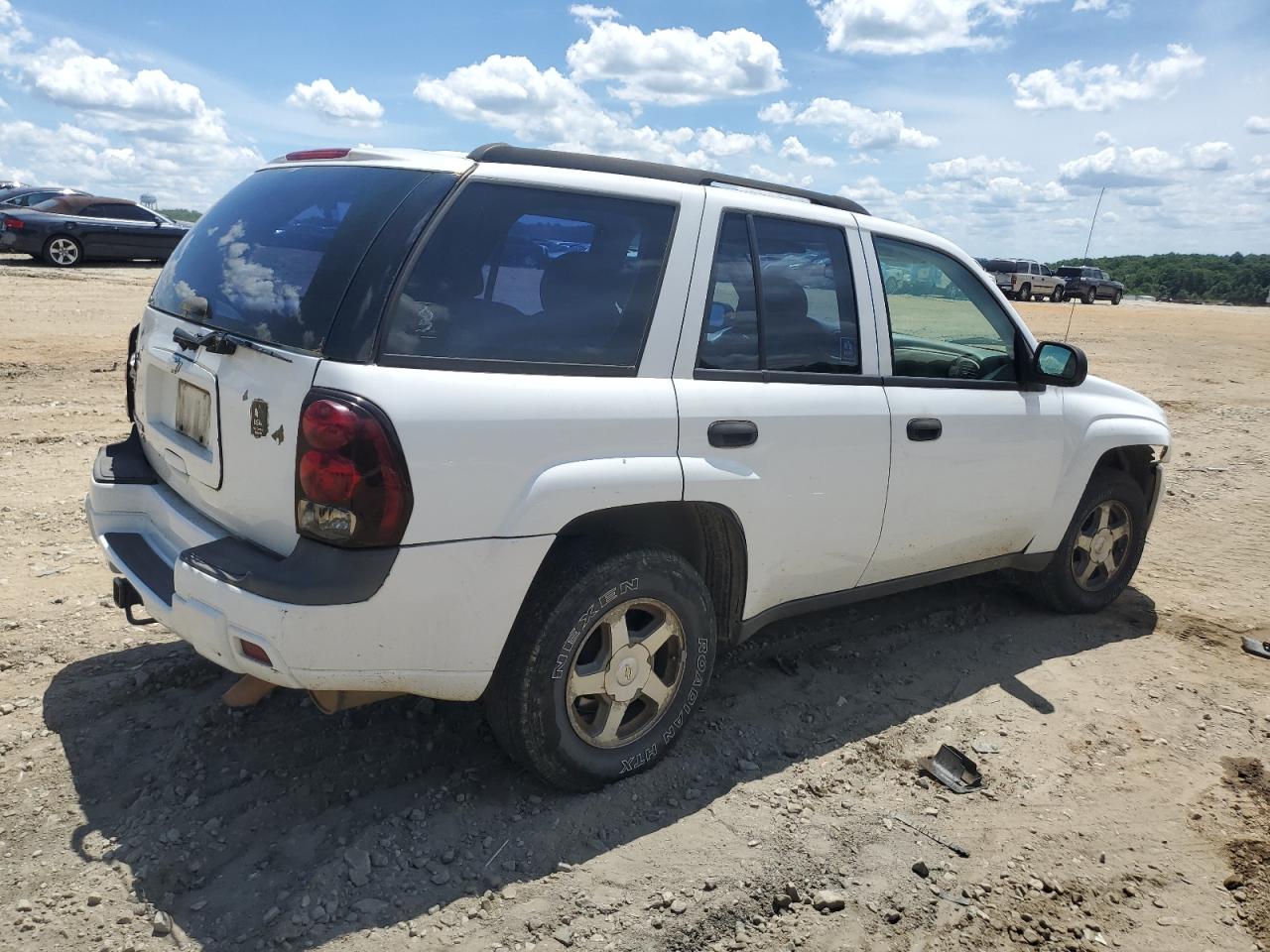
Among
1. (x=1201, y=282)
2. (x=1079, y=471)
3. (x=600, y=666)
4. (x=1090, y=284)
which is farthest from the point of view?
(x=1201, y=282)

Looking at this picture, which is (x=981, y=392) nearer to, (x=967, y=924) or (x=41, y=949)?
(x=967, y=924)

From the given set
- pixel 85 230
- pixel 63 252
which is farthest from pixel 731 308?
pixel 63 252

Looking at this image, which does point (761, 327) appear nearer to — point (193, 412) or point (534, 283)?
point (534, 283)

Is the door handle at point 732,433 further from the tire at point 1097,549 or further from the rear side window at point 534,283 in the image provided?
the tire at point 1097,549

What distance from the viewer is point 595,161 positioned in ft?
10.9

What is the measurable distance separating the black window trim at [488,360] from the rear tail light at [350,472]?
7.4 inches

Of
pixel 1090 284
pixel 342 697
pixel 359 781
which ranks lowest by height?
pixel 359 781

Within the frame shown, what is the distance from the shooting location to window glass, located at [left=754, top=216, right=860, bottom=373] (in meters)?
3.62

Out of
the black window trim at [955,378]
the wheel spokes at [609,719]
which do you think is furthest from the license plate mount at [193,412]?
the black window trim at [955,378]

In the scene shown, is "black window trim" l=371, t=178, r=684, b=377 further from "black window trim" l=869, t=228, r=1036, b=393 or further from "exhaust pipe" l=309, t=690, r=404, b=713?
"black window trim" l=869, t=228, r=1036, b=393

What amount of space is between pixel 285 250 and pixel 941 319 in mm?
2710

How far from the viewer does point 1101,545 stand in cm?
521

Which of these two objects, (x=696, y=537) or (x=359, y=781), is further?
(x=696, y=537)

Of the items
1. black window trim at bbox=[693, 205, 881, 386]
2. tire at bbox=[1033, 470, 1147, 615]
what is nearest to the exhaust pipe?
black window trim at bbox=[693, 205, 881, 386]
